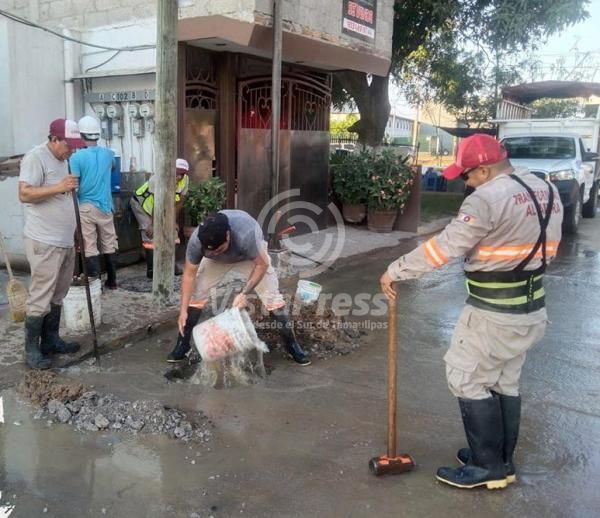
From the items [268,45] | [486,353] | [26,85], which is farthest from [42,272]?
[268,45]

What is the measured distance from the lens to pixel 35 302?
14.5ft

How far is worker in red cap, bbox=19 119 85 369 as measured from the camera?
13.9 feet

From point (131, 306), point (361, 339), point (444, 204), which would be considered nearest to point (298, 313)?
point (361, 339)

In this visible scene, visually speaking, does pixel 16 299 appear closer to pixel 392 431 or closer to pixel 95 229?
pixel 95 229

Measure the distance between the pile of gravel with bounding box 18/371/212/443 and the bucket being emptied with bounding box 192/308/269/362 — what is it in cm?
44

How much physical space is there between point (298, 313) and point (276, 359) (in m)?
0.76

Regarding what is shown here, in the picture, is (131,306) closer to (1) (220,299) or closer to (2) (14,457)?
(1) (220,299)

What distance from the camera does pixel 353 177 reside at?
10.5 metres

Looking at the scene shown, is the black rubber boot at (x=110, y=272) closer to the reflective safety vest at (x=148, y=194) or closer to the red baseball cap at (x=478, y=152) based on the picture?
the reflective safety vest at (x=148, y=194)

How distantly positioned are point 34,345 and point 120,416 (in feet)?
3.78

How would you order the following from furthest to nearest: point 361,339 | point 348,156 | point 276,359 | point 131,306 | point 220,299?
point 348,156
point 220,299
point 131,306
point 361,339
point 276,359

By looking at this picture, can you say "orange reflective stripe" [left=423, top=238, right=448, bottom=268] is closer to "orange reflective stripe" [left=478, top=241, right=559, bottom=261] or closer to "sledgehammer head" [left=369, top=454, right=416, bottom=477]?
"orange reflective stripe" [left=478, top=241, right=559, bottom=261]

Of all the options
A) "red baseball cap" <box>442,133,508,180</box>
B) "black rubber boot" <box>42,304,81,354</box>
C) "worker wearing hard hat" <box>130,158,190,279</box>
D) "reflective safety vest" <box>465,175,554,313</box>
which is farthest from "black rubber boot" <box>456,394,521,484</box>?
"worker wearing hard hat" <box>130,158,190,279</box>

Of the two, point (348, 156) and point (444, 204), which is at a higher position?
point (348, 156)
